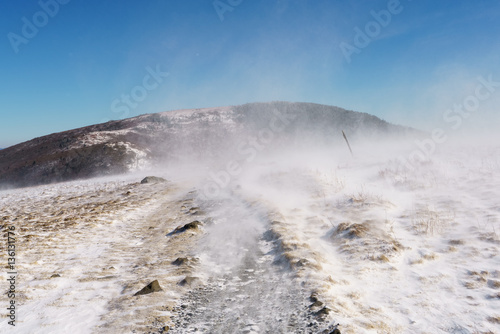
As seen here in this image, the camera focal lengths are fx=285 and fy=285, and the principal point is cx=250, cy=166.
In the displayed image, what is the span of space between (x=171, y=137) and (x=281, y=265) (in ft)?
177

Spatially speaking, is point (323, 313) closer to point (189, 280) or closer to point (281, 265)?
point (281, 265)

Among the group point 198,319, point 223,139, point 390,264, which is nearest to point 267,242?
point 390,264

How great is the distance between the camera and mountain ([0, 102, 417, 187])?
44656 millimetres

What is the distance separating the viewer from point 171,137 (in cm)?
Result: 5791

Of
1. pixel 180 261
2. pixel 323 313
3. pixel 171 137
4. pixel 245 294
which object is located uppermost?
pixel 171 137

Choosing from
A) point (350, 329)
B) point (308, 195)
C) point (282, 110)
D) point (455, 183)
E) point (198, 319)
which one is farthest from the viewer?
point (282, 110)

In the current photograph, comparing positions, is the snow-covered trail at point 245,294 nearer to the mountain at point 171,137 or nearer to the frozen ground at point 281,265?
the frozen ground at point 281,265

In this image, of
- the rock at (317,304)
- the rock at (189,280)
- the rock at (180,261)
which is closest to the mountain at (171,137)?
the rock at (180,261)

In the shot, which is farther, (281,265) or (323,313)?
(281,265)

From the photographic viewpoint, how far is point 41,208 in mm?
17828

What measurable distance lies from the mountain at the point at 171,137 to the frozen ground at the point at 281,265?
3408cm

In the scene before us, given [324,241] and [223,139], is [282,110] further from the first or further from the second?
[324,241]

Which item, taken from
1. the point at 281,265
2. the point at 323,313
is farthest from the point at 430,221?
the point at 323,313

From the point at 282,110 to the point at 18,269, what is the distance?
65772 mm
